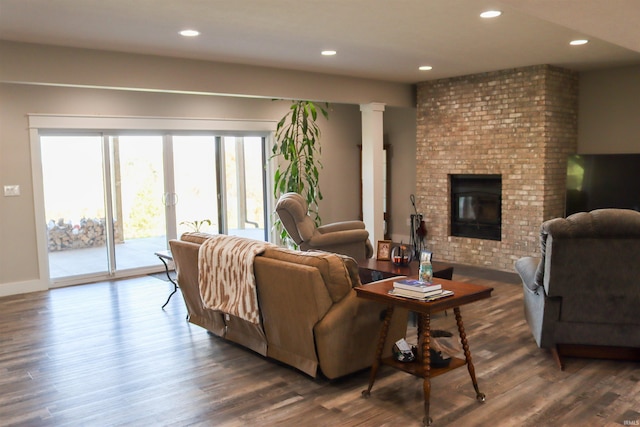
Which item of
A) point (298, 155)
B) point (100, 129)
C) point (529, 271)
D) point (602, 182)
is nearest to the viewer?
point (529, 271)

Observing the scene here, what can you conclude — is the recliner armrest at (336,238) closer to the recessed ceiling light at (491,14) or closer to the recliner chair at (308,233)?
the recliner chair at (308,233)

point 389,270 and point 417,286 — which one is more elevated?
→ point 417,286

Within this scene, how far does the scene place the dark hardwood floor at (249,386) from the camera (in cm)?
307

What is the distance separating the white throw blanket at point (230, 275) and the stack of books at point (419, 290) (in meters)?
1.04

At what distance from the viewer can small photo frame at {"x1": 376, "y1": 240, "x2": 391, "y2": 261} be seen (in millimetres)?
5234

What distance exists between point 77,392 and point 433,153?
5.63 meters

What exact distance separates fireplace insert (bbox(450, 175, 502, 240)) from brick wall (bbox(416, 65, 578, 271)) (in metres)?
0.13

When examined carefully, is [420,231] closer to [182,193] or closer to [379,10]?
[182,193]

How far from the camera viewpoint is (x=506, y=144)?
22.4 ft

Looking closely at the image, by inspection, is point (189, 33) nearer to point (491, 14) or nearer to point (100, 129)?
point (491, 14)

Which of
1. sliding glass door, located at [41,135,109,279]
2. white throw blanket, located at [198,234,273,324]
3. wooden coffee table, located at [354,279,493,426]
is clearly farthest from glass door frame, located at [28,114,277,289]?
wooden coffee table, located at [354,279,493,426]

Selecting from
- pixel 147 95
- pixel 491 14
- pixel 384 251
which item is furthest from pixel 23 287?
pixel 491 14

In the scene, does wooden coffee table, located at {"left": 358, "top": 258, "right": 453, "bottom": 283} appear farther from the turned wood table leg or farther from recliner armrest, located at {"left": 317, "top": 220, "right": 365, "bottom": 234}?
the turned wood table leg

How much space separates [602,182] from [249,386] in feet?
16.6
